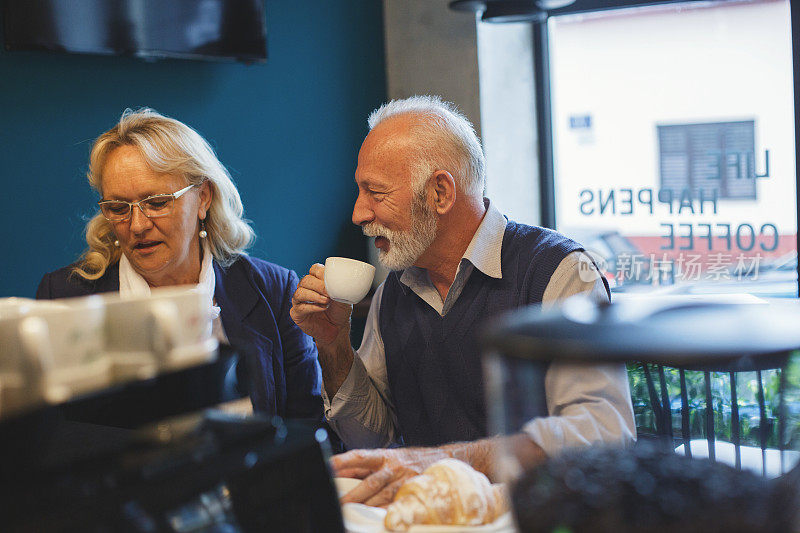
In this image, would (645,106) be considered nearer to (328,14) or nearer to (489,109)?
(489,109)

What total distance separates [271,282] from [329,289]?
1.90 feet

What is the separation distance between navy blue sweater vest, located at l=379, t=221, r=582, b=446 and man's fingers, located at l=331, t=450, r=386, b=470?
55cm

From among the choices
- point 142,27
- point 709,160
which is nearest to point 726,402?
point 142,27

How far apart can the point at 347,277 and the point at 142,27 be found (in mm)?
1570

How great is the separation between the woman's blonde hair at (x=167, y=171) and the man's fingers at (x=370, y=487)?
1.12m

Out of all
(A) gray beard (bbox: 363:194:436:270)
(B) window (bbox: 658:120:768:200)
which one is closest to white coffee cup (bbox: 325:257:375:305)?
(A) gray beard (bbox: 363:194:436:270)

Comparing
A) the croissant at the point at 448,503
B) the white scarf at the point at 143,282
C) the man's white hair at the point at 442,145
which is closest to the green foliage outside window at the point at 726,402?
the croissant at the point at 448,503

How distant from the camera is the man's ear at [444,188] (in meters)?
1.83

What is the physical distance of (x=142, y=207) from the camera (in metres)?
1.96

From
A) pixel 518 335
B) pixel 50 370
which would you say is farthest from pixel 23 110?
pixel 518 335

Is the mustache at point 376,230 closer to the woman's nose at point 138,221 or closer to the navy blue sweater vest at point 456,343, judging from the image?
the navy blue sweater vest at point 456,343

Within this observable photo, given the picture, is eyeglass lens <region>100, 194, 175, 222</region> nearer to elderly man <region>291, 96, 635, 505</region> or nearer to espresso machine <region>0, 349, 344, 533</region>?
elderly man <region>291, 96, 635, 505</region>

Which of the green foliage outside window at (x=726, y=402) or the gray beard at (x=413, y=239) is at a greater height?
the gray beard at (x=413, y=239)

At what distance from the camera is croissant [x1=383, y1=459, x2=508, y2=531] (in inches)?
38.1
